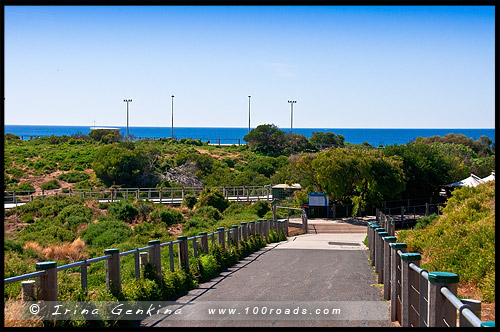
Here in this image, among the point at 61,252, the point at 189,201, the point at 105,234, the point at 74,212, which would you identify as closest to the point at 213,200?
the point at 189,201

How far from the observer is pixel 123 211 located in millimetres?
38094

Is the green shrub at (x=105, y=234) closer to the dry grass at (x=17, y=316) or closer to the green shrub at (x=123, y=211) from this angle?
the green shrub at (x=123, y=211)

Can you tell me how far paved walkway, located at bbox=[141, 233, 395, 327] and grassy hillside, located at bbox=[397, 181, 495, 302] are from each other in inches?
62.6

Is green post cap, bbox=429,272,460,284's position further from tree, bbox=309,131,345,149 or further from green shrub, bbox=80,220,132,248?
tree, bbox=309,131,345,149

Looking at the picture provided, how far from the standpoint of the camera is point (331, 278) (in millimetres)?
12445

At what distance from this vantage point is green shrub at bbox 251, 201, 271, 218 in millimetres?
41281

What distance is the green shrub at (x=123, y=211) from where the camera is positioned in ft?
123

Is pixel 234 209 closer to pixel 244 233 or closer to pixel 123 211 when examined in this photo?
pixel 123 211

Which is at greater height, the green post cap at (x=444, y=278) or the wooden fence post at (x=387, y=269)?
the green post cap at (x=444, y=278)

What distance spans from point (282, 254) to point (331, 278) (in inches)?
232

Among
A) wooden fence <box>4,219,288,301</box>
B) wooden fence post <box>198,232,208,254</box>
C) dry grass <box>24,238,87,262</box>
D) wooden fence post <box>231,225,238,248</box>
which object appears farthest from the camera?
dry grass <box>24,238,87,262</box>

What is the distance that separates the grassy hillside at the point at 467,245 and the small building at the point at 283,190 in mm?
26612

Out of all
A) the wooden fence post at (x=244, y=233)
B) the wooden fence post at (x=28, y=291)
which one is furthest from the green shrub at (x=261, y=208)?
the wooden fence post at (x=28, y=291)

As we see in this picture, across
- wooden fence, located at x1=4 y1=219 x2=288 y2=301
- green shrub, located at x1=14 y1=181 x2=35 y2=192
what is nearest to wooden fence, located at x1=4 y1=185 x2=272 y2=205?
green shrub, located at x1=14 y1=181 x2=35 y2=192
